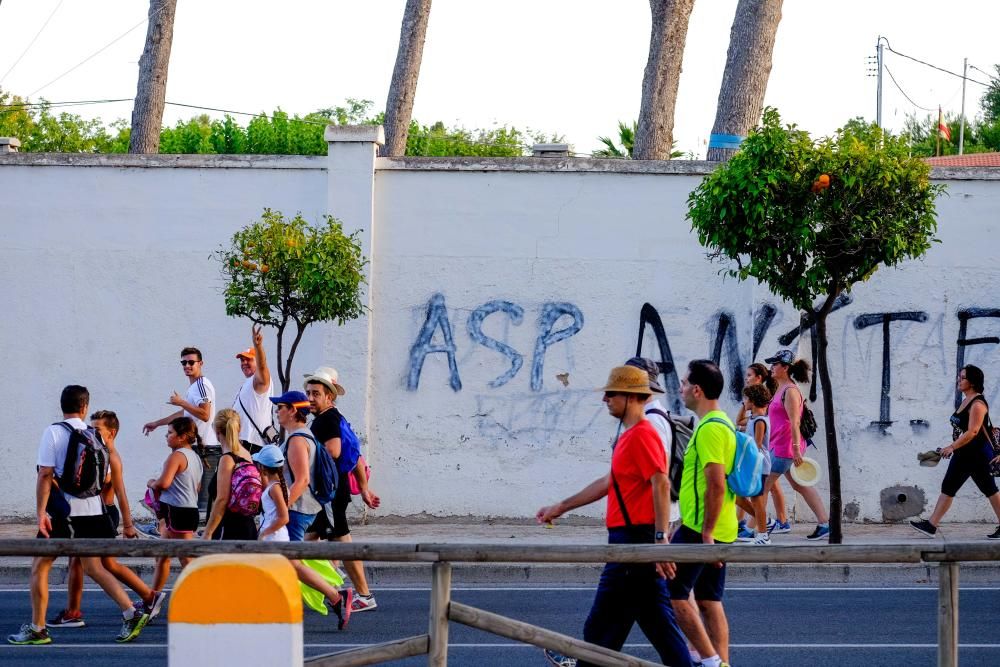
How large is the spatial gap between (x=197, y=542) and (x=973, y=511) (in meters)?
10.3

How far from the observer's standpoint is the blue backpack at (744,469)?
267 inches

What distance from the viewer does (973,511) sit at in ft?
45.0

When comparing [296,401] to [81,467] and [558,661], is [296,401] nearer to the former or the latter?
[81,467]

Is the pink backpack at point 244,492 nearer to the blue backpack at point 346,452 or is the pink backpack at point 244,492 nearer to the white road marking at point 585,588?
the blue backpack at point 346,452

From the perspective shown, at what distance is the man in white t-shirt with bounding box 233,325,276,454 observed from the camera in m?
11.9

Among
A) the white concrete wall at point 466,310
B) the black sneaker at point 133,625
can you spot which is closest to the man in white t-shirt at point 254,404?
the white concrete wall at point 466,310

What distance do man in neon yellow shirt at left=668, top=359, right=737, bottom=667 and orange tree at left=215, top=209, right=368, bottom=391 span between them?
6042mm

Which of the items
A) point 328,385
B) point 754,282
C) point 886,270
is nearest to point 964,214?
point 886,270

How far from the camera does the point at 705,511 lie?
22.0ft

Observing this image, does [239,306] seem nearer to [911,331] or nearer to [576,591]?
[576,591]

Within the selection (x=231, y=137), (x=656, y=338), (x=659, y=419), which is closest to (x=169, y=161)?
(x=656, y=338)

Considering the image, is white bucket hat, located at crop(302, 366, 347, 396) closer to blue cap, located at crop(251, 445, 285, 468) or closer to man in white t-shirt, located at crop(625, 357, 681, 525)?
blue cap, located at crop(251, 445, 285, 468)

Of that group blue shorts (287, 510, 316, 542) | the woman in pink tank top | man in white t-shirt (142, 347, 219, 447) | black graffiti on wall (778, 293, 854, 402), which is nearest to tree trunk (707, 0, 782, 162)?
black graffiti on wall (778, 293, 854, 402)

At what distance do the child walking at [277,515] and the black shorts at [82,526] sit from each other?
3.45 ft
